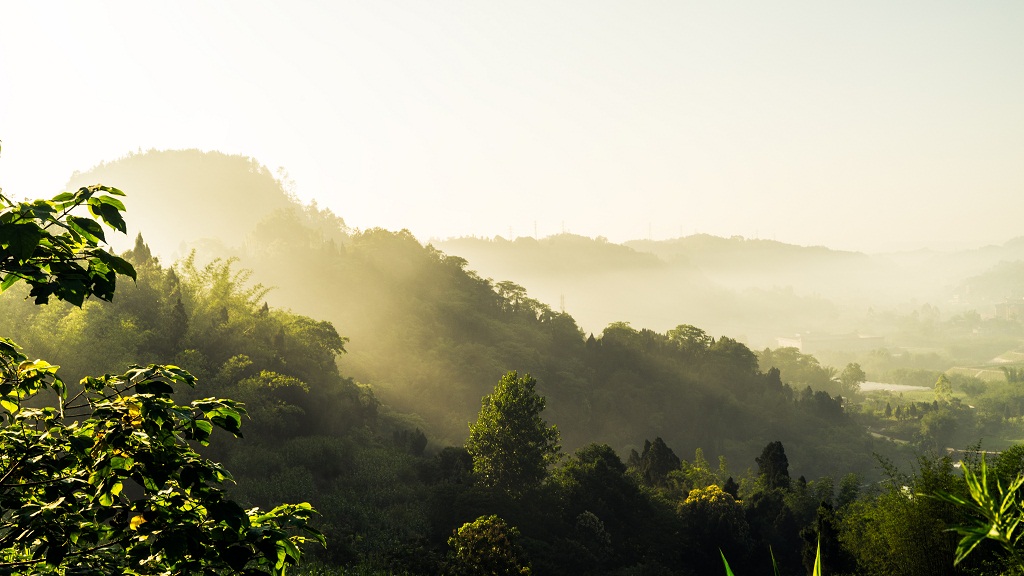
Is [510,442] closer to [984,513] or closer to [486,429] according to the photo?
[486,429]

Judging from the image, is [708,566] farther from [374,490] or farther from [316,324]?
[316,324]

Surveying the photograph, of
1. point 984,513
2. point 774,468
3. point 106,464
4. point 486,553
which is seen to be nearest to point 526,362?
point 774,468

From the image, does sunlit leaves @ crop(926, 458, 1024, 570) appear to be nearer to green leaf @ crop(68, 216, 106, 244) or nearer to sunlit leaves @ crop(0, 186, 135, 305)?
sunlit leaves @ crop(0, 186, 135, 305)

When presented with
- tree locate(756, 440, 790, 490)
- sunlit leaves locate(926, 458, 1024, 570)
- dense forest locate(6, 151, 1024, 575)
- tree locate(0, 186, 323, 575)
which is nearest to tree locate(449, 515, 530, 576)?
dense forest locate(6, 151, 1024, 575)

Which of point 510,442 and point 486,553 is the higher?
point 510,442

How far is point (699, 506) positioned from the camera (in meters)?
38.7

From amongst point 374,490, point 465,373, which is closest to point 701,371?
point 465,373

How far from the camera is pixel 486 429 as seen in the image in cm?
3906

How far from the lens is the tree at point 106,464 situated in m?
3.96

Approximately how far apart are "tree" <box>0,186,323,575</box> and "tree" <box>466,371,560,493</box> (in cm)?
3428

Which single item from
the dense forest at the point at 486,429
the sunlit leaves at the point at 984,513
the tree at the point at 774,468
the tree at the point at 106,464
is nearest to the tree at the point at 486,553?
the dense forest at the point at 486,429

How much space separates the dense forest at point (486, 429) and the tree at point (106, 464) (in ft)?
2.86

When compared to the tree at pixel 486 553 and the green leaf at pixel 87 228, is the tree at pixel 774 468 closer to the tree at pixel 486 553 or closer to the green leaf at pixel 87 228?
Result: the tree at pixel 486 553

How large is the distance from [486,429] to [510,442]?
1.61 metres
